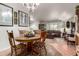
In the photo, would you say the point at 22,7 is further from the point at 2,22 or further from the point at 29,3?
the point at 2,22

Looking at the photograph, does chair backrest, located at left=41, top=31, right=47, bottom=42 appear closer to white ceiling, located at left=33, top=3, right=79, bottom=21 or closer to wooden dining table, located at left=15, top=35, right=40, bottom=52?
wooden dining table, located at left=15, top=35, right=40, bottom=52

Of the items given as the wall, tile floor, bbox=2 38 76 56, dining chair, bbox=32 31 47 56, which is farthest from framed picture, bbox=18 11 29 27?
tile floor, bbox=2 38 76 56

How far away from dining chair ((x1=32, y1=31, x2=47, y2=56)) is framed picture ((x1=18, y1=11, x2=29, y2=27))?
42cm

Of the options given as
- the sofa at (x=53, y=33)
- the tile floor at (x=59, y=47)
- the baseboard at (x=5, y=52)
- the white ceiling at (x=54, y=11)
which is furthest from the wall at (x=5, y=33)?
the tile floor at (x=59, y=47)

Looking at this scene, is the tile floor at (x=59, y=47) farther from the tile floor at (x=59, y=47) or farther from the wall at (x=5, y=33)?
the wall at (x=5, y=33)

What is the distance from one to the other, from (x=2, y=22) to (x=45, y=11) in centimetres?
99

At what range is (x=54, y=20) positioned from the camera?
2.96m

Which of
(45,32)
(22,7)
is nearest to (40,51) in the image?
(45,32)

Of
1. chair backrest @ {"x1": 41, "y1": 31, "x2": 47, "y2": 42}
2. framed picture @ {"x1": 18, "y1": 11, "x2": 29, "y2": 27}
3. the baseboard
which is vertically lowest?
the baseboard

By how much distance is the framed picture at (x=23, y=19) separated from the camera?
301 centimetres

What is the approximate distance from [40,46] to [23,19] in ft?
2.33

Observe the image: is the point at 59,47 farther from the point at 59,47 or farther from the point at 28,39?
the point at 28,39

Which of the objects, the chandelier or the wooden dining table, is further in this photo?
the wooden dining table

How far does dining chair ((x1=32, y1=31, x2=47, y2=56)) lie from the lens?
3.02 metres
